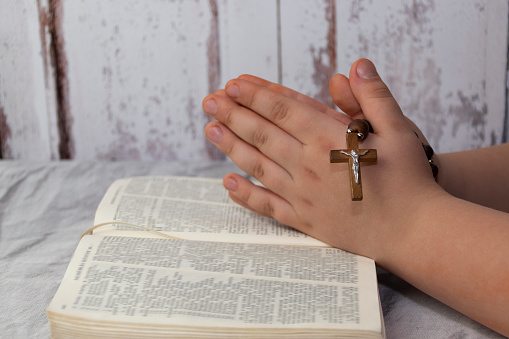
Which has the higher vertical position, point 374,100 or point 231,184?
point 374,100

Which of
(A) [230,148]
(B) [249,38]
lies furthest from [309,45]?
(A) [230,148]

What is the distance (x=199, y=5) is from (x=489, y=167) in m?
0.73

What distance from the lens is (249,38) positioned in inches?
47.2

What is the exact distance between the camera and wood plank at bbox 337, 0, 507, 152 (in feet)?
3.77

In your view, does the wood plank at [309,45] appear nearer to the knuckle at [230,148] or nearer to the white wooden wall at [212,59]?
the white wooden wall at [212,59]

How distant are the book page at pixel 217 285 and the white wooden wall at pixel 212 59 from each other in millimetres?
646

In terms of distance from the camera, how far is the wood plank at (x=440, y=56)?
45.3 inches

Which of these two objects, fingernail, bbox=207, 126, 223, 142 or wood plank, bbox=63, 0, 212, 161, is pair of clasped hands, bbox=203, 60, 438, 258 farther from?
wood plank, bbox=63, 0, 212, 161

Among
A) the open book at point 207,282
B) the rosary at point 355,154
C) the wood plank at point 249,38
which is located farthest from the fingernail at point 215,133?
the wood plank at point 249,38

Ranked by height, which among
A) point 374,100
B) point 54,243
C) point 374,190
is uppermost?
point 374,100

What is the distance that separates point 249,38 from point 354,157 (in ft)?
2.17

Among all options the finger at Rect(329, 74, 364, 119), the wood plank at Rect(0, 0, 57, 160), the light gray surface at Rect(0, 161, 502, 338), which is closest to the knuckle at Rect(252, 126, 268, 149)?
the finger at Rect(329, 74, 364, 119)

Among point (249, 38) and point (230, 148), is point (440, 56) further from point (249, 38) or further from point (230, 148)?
point (230, 148)

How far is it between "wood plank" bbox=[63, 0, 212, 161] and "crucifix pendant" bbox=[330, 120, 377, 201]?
0.66 metres
